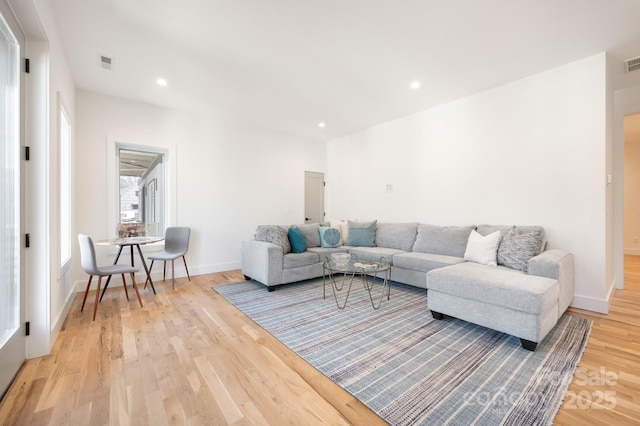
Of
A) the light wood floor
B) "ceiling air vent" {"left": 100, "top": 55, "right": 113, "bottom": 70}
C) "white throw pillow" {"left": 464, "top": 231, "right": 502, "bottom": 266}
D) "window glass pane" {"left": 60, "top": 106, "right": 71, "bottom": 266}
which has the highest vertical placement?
"ceiling air vent" {"left": 100, "top": 55, "right": 113, "bottom": 70}

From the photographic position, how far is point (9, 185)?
1.75 meters

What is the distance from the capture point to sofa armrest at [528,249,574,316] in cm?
242

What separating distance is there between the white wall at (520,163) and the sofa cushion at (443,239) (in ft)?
0.92

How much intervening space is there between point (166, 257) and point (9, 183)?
7.04 ft

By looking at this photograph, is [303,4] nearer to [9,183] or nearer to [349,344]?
[9,183]

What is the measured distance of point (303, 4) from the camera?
2.11 metres

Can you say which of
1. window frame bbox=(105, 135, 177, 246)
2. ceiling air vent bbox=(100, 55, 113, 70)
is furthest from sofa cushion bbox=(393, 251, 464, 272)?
ceiling air vent bbox=(100, 55, 113, 70)

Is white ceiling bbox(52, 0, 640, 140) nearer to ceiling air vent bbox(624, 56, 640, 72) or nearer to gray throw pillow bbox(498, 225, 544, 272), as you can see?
ceiling air vent bbox(624, 56, 640, 72)

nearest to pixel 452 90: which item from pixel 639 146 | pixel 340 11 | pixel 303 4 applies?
pixel 340 11

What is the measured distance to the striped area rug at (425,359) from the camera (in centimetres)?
148

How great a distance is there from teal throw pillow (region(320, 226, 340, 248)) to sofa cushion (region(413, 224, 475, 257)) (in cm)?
126

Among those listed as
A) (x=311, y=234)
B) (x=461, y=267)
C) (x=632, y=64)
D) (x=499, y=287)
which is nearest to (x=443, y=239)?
(x=461, y=267)

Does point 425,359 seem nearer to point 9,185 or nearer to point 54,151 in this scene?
point 9,185

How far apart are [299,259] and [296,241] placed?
0.34 m
